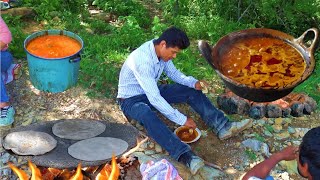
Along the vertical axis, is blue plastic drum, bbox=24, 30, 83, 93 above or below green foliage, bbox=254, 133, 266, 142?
above

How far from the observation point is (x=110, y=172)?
3.71 metres

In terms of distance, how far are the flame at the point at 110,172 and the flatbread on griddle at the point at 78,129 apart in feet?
1.23

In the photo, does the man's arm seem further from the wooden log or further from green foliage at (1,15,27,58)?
green foliage at (1,15,27,58)

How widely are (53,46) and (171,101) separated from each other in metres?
1.58

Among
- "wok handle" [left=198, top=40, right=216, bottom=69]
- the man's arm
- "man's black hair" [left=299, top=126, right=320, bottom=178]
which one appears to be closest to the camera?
"man's black hair" [left=299, top=126, right=320, bottom=178]

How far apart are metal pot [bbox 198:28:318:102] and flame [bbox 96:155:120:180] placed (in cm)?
143

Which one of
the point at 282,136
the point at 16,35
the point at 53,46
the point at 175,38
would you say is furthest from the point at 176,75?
the point at 16,35

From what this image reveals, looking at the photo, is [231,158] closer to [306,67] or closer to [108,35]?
[306,67]

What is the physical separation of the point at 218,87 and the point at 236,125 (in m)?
1.07

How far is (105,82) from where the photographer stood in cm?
575

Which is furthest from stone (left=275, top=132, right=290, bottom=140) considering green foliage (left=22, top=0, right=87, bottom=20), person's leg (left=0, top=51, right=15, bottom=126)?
green foliage (left=22, top=0, right=87, bottom=20)

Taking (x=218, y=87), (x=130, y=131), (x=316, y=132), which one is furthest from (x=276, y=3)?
(x=316, y=132)

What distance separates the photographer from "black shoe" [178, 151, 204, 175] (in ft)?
14.1

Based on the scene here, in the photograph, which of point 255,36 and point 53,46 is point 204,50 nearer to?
point 255,36
